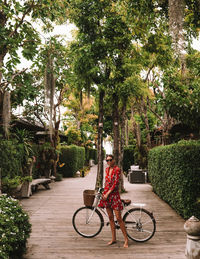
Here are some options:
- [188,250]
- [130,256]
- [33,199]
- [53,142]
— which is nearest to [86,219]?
[130,256]

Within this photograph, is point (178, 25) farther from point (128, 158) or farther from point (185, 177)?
point (128, 158)

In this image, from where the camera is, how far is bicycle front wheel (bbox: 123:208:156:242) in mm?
5418

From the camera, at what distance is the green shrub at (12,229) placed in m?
3.66

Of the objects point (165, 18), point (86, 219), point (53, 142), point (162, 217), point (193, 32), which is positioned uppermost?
point (165, 18)

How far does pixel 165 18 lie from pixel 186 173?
4.07 metres

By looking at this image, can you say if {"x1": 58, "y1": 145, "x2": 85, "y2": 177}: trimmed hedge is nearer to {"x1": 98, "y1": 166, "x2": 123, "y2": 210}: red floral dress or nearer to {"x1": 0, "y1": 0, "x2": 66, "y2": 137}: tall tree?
{"x1": 0, "y1": 0, "x2": 66, "y2": 137}: tall tree

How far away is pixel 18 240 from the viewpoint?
4191 mm

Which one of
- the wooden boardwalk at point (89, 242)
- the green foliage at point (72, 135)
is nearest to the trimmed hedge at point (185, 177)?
the wooden boardwalk at point (89, 242)

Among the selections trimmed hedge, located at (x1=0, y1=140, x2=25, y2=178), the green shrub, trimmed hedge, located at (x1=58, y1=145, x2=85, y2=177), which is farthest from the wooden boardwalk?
trimmed hedge, located at (x1=58, y1=145, x2=85, y2=177)

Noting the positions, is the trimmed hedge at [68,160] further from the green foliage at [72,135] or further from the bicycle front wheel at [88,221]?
the bicycle front wheel at [88,221]

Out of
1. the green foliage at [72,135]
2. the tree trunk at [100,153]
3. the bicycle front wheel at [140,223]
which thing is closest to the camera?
the bicycle front wheel at [140,223]

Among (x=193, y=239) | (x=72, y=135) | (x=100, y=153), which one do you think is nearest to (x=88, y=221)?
(x=193, y=239)

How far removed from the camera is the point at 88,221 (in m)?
5.71

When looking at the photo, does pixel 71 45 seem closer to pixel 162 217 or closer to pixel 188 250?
pixel 162 217
